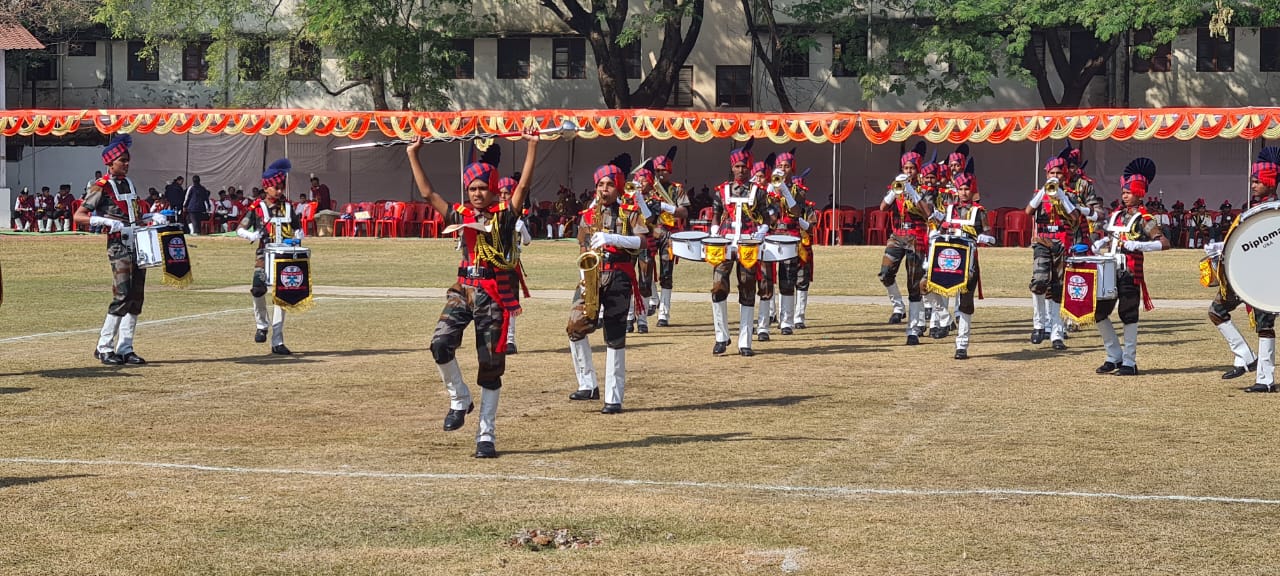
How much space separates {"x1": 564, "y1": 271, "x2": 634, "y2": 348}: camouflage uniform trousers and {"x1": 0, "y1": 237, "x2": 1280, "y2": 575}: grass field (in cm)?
64

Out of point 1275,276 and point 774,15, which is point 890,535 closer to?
point 1275,276

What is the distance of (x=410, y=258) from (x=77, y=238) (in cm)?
1125

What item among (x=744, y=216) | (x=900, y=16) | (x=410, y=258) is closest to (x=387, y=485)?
(x=744, y=216)

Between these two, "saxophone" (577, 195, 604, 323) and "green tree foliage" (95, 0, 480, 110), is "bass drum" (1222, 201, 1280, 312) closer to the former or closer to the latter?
"saxophone" (577, 195, 604, 323)

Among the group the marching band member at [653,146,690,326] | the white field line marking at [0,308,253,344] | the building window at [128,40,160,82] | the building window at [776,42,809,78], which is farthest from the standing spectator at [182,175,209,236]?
the marching band member at [653,146,690,326]

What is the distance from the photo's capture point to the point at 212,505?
8938 millimetres

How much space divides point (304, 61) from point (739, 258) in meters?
42.2

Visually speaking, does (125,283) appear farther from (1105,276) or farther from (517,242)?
(1105,276)

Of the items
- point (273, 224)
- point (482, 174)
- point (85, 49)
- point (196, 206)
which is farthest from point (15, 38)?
point (482, 174)

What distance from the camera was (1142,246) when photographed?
14922 mm

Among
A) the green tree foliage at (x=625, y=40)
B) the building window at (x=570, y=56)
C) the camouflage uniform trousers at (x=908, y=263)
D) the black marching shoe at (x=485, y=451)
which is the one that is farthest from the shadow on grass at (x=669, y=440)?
the building window at (x=570, y=56)

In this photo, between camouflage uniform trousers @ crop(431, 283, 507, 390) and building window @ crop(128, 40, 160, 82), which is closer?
camouflage uniform trousers @ crop(431, 283, 507, 390)

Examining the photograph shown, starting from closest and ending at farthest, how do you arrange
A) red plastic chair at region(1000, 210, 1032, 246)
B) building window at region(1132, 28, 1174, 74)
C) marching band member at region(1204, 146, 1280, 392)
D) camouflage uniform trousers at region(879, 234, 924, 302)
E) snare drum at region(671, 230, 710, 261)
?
1. marching band member at region(1204, 146, 1280, 392)
2. snare drum at region(671, 230, 710, 261)
3. camouflage uniform trousers at region(879, 234, 924, 302)
4. red plastic chair at region(1000, 210, 1032, 246)
5. building window at region(1132, 28, 1174, 74)

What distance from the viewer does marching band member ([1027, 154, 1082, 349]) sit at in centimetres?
1688
